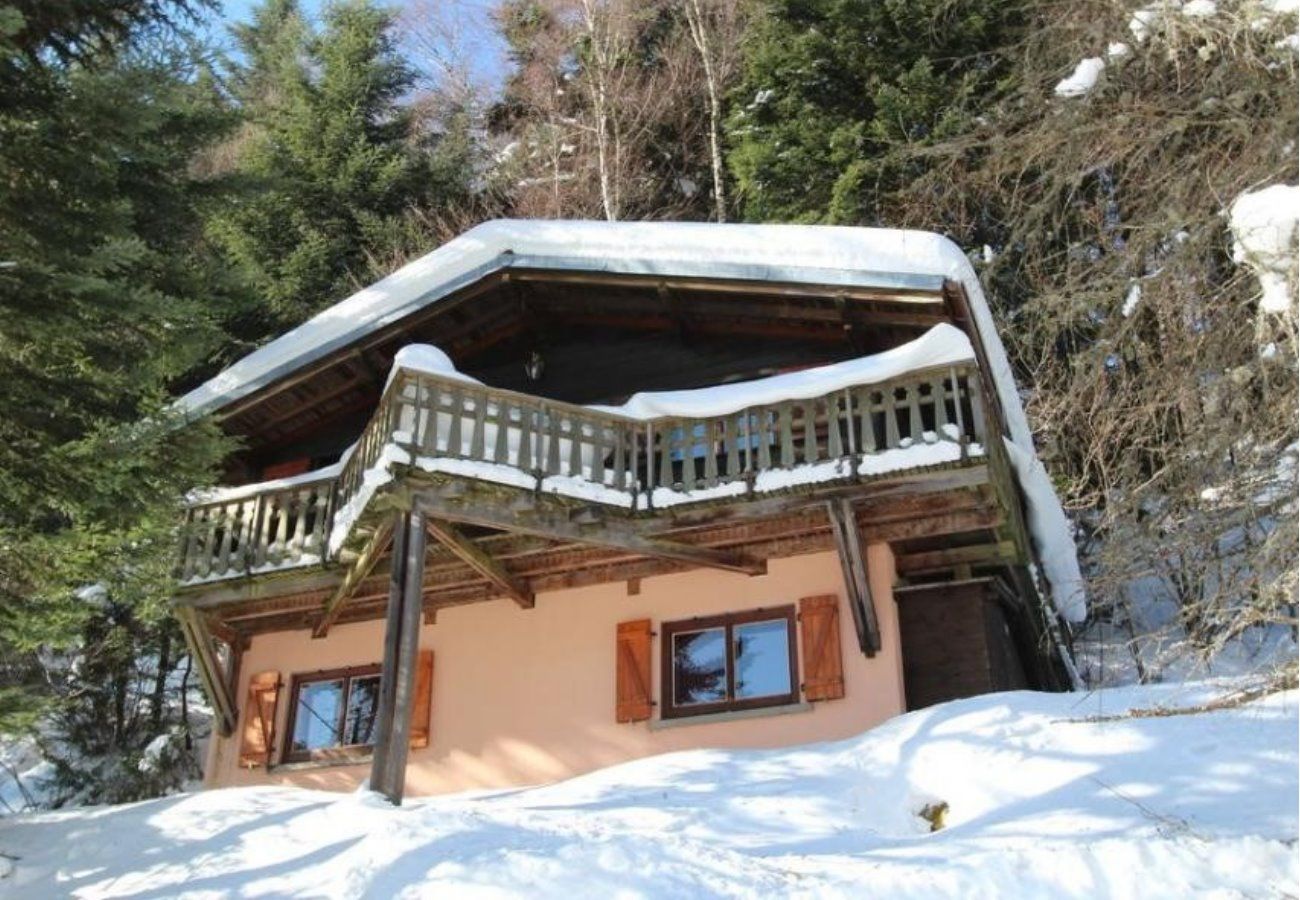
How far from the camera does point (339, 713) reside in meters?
14.8

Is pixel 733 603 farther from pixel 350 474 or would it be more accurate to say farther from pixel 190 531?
pixel 190 531

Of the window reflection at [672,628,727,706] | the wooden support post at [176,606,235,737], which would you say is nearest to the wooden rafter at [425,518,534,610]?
the window reflection at [672,628,727,706]

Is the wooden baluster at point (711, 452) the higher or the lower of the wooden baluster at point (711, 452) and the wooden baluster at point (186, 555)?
the higher

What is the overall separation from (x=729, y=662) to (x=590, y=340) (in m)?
4.55

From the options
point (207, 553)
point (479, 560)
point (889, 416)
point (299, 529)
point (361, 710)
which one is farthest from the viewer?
point (361, 710)

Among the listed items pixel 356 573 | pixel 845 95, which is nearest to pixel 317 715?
pixel 356 573

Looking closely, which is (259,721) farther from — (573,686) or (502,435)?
(502,435)

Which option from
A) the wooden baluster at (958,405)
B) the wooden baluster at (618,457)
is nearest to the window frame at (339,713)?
the wooden baluster at (618,457)

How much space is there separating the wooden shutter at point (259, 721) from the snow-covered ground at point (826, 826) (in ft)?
9.15

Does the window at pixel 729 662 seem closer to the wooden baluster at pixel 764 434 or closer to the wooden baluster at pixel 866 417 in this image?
the wooden baluster at pixel 764 434

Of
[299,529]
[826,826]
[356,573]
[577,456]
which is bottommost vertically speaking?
[826,826]

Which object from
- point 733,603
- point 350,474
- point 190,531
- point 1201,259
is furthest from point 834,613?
point 1201,259

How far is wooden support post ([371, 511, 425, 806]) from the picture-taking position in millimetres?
10789

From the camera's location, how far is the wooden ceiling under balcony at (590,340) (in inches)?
554
